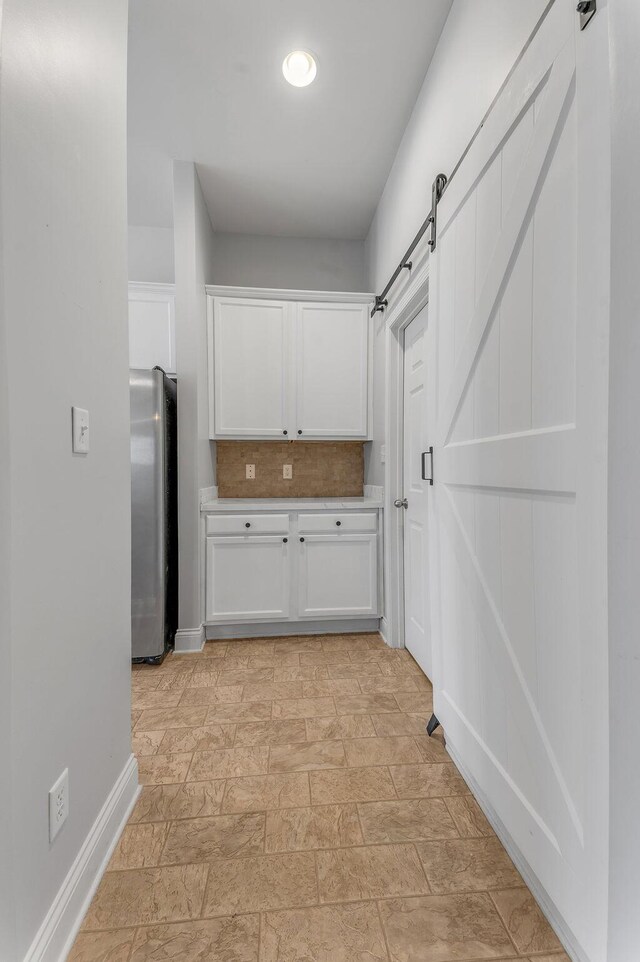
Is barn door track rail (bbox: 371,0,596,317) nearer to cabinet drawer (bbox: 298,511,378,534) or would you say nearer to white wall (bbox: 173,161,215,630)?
white wall (bbox: 173,161,215,630)

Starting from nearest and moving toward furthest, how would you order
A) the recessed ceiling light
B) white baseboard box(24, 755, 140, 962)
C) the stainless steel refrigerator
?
white baseboard box(24, 755, 140, 962)
the recessed ceiling light
the stainless steel refrigerator

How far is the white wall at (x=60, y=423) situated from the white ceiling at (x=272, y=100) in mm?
798

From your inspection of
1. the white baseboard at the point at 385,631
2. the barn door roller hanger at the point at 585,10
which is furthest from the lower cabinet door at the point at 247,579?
the barn door roller hanger at the point at 585,10

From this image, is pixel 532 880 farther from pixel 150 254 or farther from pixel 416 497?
pixel 150 254

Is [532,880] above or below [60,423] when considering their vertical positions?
below

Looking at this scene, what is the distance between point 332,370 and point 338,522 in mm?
1091

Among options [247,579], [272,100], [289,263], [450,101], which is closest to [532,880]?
[247,579]

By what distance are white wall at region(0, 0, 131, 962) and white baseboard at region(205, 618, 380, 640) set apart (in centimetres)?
146

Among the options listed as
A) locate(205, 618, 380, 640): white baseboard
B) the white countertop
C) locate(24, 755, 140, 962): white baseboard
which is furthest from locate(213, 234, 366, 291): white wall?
locate(24, 755, 140, 962): white baseboard

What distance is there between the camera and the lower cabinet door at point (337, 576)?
2.81 m

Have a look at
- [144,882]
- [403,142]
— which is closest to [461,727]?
[144,882]

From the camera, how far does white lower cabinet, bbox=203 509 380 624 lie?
2.74 metres

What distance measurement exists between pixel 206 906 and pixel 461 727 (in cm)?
89

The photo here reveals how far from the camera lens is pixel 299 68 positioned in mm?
1989
